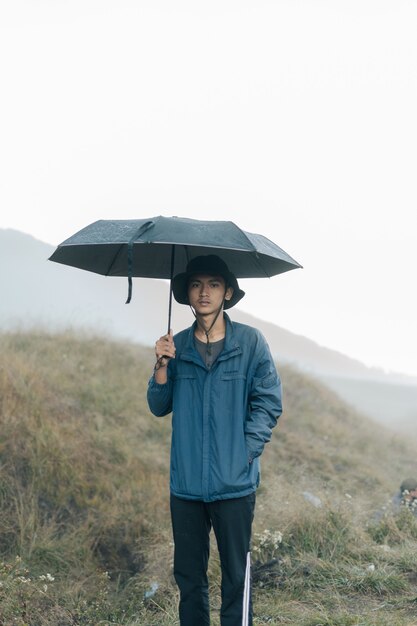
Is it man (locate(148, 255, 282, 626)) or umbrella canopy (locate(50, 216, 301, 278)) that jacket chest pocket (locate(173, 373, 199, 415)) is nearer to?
man (locate(148, 255, 282, 626))

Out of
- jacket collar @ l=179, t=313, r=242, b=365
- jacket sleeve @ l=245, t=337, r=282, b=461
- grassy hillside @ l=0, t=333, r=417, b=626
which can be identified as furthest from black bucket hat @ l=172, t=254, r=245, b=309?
grassy hillside @ l=0, t=333, r=417, b=626

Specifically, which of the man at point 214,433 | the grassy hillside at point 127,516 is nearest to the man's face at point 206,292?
the man at point 214,433

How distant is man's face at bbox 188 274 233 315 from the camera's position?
351 cm

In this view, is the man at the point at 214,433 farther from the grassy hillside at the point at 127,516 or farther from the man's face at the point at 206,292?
the grassy hillside at the point at 127,516

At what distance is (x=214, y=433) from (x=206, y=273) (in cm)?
88

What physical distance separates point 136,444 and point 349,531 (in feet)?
14.5

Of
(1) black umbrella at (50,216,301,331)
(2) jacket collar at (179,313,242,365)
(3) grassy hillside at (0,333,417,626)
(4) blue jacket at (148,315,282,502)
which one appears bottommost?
(3) grassy hillside at (0,333,417,626)

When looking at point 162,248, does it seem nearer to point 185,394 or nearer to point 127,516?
point 185,394

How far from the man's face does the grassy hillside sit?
215cm

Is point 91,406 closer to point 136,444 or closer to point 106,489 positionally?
point 136,444

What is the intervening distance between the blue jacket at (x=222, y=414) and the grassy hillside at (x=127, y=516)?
1445mm

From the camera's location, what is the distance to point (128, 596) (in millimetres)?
5645

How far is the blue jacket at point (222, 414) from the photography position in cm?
327

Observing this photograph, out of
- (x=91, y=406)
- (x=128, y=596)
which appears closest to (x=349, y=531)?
(x=128, y=596)
